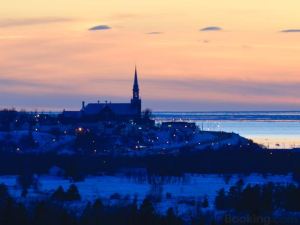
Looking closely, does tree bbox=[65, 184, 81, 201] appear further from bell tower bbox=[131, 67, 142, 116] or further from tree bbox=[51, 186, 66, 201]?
bell tower bbox=[131, 67, 142, 116]

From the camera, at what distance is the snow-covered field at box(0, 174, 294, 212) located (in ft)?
83.0

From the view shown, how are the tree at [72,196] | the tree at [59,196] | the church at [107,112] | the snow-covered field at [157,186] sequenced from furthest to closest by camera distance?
the church at [107,112], the snow-covered field at [157,186], the tree at [72,196], the tree at [59,196]

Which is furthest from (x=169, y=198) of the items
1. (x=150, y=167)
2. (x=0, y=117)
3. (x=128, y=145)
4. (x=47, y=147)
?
(x=0, y=117)

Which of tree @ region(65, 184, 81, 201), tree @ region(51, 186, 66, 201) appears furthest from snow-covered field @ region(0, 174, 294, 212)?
tree @ region(51, 186, 66, 201)

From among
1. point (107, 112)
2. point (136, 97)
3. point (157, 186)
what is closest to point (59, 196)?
point (157, 186)

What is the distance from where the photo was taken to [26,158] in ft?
132

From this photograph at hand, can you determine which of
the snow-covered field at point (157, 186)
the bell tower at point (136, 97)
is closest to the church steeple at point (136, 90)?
the bell tower at point (136, 97)

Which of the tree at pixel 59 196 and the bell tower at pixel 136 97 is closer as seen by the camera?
the tree at pixel 59 196

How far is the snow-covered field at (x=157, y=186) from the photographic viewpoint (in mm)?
25302

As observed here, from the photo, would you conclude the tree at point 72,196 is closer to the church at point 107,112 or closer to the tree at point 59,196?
the tree at point 59,196

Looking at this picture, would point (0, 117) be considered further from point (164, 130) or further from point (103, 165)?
point (103, 165)

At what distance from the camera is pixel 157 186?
29688 millimetres

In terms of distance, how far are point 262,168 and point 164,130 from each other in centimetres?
3199

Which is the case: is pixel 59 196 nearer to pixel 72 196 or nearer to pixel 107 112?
pixel 72 196
